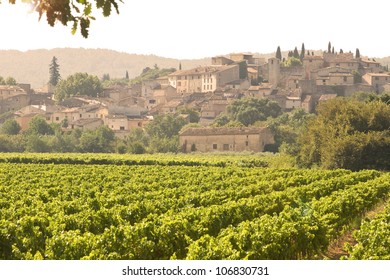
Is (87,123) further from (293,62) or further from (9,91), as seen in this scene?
(293,62)

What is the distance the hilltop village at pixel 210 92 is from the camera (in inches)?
4619

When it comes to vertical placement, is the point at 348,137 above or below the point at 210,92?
above

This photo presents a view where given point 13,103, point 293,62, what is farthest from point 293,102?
point 13,103

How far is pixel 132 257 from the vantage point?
511 inches

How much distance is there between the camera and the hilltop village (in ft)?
385

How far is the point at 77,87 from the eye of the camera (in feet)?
474

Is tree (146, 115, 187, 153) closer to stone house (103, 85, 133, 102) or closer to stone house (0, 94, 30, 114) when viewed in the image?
stone house (103, 85, 133, 102)

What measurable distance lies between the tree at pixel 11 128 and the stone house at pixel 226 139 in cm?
3740

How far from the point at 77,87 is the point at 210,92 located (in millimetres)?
25947

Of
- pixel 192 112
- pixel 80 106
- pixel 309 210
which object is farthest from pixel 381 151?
pixel 80 106

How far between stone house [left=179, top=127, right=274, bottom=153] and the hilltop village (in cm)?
2292

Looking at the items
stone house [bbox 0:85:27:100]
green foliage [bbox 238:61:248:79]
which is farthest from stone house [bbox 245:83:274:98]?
stone house [bbox 0:85:27:100]

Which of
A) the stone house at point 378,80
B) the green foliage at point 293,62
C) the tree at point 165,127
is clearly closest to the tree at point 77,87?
the green foliage at point 293,62

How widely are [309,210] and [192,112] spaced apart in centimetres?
9827
